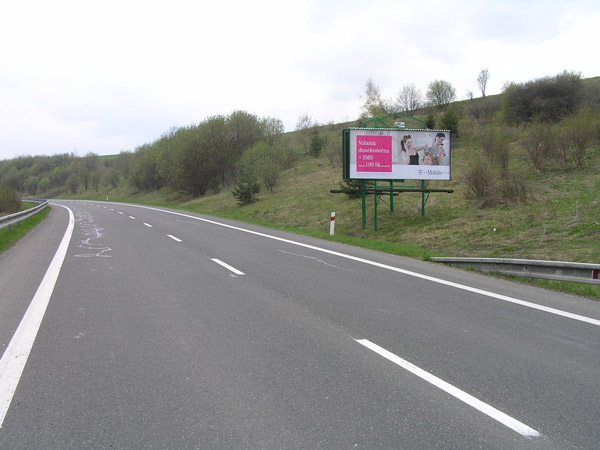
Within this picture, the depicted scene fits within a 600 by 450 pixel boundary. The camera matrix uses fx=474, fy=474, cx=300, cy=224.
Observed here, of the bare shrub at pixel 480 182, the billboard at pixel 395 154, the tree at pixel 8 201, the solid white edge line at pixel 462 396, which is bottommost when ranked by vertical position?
the solid white edge line at pixel 462 396

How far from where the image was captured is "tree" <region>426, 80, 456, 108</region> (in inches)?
2162

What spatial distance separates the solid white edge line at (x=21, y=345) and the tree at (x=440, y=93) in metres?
52.9

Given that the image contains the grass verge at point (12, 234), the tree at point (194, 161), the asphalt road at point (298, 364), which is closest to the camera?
the asphalt road at point (298, 364)

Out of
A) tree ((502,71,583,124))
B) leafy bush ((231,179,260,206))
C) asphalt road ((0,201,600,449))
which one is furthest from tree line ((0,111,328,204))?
asphalt road ((0,201,600,449))

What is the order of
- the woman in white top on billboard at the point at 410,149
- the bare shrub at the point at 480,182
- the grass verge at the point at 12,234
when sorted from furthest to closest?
the bare shrub at the point at 480,182 < the woman in white top on billboard at the point at 410,149 < the grass verge at the point at 12,234

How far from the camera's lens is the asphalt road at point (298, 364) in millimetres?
3434

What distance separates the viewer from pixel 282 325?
6070mm

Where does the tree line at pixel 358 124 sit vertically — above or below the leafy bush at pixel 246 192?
above

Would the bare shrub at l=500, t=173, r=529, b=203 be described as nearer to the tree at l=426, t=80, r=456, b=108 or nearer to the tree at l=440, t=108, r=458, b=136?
the tree at l=440, t=108, r=458, b=136

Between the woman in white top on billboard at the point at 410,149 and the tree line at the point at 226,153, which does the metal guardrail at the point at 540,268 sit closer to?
the woman in white top on billboard at the point at 410,149

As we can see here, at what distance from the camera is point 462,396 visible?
397 centimetres

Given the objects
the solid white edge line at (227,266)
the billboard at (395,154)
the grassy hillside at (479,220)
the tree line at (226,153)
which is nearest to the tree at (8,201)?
the tree line at (226,153)

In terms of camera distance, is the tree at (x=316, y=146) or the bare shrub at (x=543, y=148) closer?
the bare shrub at (x=543, y=148)

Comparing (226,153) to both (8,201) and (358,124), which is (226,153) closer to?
(358,124)
